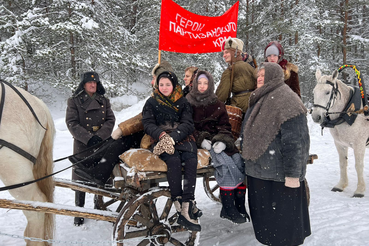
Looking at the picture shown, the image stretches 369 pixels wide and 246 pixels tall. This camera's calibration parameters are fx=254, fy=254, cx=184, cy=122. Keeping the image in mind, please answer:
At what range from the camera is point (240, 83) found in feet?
12.9

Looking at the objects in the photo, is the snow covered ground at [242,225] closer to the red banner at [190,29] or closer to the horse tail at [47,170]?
the horse tail at [47,170]

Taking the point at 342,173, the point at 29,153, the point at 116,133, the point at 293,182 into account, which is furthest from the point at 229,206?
the point at 342,173

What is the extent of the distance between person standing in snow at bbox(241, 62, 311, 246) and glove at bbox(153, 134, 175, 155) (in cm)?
83

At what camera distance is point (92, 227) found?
13.1ft

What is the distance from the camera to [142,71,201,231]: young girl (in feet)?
9.17

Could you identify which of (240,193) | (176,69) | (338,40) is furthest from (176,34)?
(338,40)

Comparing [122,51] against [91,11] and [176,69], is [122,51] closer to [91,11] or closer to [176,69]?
[91,11]

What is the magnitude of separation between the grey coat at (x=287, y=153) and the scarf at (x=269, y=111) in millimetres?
66

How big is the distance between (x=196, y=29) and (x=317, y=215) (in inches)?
178

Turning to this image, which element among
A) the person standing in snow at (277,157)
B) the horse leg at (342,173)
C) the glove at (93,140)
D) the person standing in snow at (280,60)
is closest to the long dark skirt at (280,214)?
the person standing in snow at (277,157)

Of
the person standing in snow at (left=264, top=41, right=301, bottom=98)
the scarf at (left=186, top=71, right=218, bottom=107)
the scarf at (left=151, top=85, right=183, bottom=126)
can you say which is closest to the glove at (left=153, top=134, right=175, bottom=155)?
the scarf at (left=151, top=85, right=183, bottom=126)

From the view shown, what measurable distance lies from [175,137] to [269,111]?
1.06m

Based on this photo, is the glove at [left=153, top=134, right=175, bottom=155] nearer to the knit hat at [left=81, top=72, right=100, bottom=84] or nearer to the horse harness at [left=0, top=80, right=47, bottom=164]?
the horse harness at [left=0, top=80, right=47, bottom=164]

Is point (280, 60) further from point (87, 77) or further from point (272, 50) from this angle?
point (87, 77)
